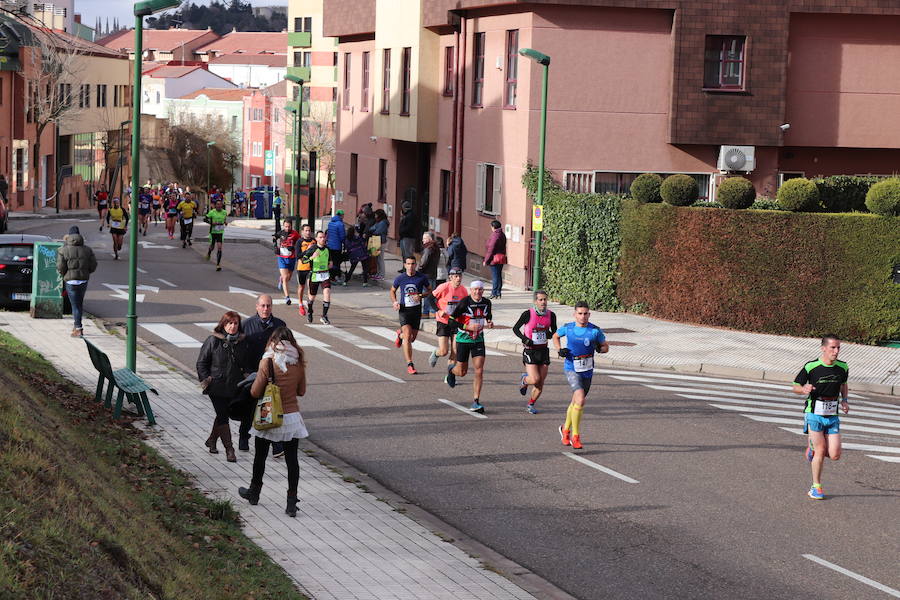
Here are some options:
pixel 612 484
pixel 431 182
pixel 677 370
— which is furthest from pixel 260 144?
pixel 612 484

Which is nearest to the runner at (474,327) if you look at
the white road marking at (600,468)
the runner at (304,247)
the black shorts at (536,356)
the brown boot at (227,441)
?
the black shorts at (536,356)

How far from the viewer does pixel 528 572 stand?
10.6 m

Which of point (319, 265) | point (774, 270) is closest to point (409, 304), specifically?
point (319, 265)

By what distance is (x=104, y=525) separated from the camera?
8.49 m

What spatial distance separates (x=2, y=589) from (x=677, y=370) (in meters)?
16.8

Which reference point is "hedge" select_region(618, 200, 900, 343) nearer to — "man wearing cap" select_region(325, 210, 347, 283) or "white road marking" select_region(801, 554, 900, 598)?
"man wearing cap" select_region(325, 210, 347, 283)

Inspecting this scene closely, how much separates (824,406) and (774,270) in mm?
12515

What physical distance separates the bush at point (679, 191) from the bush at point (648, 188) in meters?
0.49

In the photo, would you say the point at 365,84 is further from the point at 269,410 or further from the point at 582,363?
the point at 269,410

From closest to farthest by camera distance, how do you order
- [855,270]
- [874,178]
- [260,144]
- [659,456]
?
[659,456] → [855,270] → [874,178] → [260,144]

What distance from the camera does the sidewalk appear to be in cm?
2191

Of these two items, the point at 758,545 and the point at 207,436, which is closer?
the point at 758,545

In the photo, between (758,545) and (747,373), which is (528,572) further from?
(747,373)

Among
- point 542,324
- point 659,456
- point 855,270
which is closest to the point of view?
point 659,456
